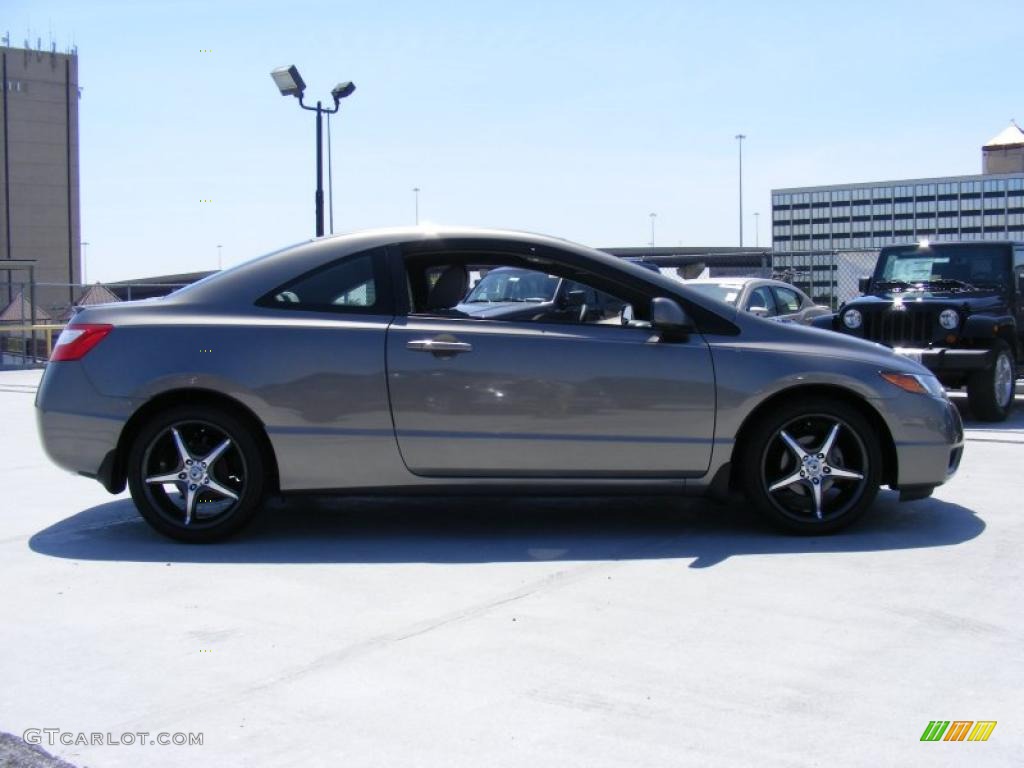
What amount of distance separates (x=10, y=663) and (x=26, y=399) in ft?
38.5

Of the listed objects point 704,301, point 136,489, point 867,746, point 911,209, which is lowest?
point 867,746

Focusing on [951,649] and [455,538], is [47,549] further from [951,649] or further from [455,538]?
[951,649]

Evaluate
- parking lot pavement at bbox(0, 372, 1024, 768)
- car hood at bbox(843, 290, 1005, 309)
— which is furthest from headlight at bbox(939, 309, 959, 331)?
parking lot pavement at bbox(0, 372, 1024, 768)

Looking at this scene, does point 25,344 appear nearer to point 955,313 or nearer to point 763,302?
point 763,302

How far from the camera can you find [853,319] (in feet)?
38.2

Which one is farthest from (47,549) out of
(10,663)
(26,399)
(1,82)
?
(1,82)

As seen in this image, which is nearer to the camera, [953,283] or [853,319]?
[853,319]

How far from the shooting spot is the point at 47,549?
214 inches

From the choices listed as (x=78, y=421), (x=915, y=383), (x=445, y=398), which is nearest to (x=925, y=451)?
(x=915, y=383)

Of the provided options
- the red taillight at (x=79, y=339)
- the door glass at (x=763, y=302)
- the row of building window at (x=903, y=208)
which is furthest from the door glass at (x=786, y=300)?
the row of building window at (x=903, y=208)

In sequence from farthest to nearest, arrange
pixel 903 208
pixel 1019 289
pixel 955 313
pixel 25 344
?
pixel 903 208 < pixel 25 344 < pixel 1019 289 < pixel 955 313

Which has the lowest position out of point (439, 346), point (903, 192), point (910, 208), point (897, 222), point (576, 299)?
point (439, 346)

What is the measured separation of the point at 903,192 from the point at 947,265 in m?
124

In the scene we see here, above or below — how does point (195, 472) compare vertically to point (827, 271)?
below
